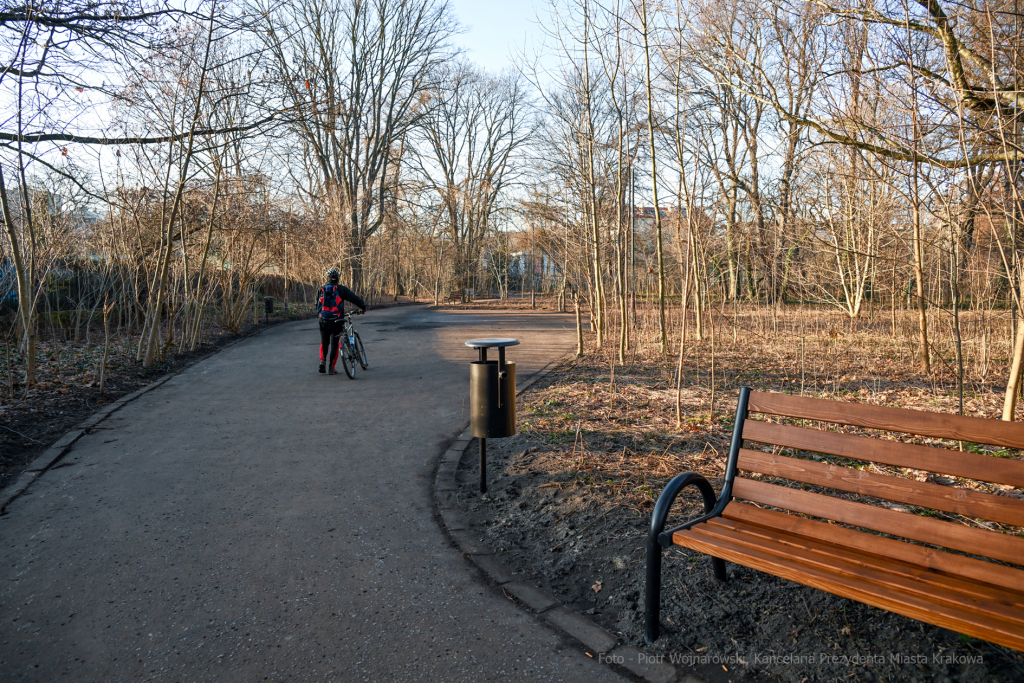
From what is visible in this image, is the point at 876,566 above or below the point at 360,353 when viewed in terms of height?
below

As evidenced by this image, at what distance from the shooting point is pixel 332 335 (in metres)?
10.5

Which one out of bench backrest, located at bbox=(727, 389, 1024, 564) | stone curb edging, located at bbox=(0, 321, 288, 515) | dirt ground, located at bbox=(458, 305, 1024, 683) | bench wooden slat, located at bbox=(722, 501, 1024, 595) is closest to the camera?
bench wooden slat, located at bbox=(722, 501, 1024, 595)

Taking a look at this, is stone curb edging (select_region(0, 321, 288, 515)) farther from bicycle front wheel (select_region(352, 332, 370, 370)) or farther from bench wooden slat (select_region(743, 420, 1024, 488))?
bench wooden slat (select_region(743, 420, 1024, 488))

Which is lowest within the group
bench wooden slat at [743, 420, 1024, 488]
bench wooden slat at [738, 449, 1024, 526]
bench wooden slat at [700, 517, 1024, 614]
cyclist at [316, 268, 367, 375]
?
bench wooden slat at [700, 517, 1024, 614]

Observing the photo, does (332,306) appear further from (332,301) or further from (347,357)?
(347,357)

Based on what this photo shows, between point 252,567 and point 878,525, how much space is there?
3146mm

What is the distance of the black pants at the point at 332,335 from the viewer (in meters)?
10.3

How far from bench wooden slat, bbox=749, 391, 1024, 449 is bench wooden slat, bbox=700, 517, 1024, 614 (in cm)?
55

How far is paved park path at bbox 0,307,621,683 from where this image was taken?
9.41 ft

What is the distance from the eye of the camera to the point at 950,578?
2523 mm

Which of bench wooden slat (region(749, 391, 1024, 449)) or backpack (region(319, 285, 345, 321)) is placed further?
backpack (region(319, 285, 345, 321))

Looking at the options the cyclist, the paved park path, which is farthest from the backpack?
the paved park path

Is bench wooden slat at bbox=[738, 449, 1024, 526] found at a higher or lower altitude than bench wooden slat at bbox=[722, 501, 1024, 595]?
higher

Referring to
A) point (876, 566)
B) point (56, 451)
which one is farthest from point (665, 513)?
point (56, 451)
